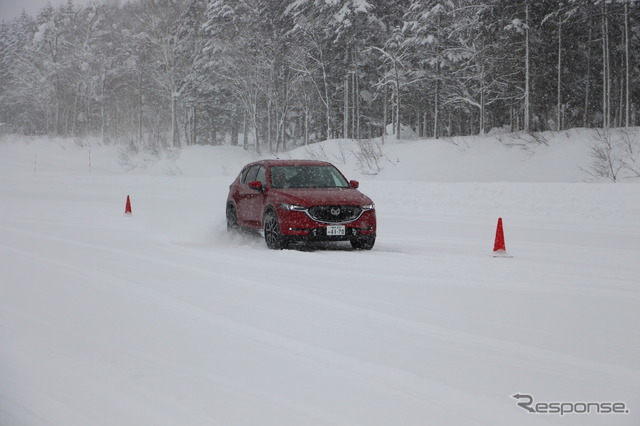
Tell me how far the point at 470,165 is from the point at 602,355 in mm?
31895

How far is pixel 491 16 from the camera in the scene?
42.2 meters

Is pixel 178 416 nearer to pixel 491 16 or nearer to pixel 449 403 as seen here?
pixel 449 403

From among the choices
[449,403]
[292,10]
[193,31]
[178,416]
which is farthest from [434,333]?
[193,31]

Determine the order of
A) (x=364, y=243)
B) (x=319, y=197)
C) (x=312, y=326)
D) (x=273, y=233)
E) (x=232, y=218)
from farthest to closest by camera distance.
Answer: (x=232, y=218)
(x=364, y=243)
(x=273, y=233)
(x=319, y=197)
(x=312, y=326)

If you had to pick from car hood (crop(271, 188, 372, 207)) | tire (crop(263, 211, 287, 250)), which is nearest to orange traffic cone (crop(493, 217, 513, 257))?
car hood (crop(271, 188, 372, 207))

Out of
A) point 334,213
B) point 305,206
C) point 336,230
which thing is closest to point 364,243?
point 336,230

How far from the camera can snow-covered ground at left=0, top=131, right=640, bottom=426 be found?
14.2 feet

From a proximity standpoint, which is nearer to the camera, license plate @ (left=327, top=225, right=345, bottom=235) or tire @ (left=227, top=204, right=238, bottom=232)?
license plate @ (left=327, top=225, right=345, bottom=235)

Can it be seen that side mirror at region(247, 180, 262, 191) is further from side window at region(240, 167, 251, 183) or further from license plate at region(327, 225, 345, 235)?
license plate at region(327, 225, 345, 235)

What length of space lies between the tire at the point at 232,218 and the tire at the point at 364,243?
115 inches

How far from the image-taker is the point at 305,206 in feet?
39.0

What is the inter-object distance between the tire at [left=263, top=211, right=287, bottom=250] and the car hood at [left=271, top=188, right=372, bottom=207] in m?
0.39

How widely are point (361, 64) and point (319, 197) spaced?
39.5m

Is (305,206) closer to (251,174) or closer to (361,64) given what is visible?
(251,174)
